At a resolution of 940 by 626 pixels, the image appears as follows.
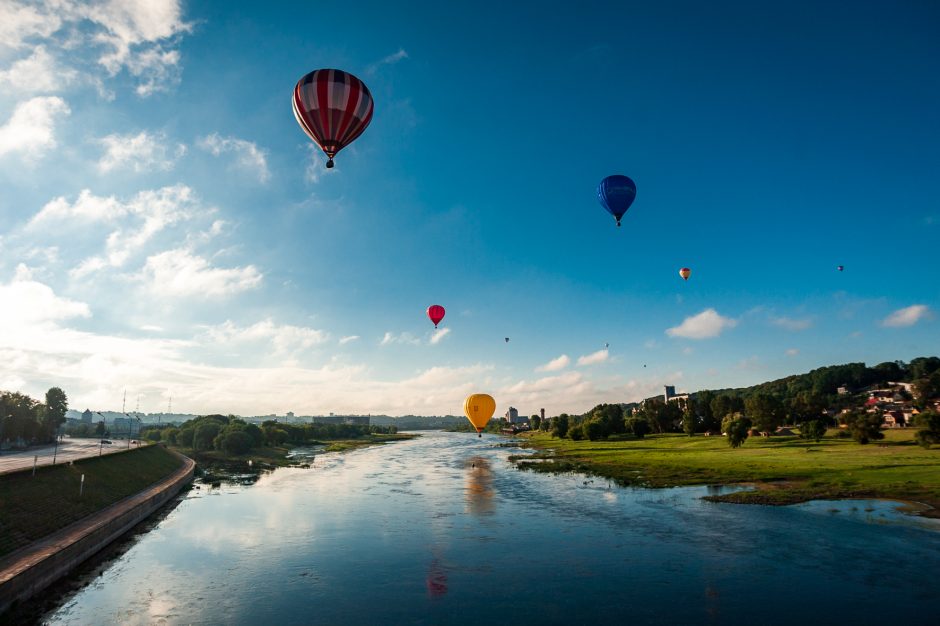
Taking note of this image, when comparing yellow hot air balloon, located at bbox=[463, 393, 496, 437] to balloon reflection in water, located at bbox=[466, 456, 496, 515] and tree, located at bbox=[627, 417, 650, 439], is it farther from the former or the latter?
tree, located at bbox=[627, 417, 650, 439]

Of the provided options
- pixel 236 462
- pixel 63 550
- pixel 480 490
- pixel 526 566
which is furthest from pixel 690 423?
pixel 63 550

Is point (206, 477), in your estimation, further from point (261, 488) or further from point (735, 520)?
point (735, 520)

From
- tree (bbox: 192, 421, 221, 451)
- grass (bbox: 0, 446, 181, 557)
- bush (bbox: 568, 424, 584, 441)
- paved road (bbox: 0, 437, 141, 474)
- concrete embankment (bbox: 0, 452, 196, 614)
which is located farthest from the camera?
bush (bbox: 568, 424, 584, 441)

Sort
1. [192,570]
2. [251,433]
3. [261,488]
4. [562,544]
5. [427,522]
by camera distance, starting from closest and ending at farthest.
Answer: [192,570] < [562,544] < [427,522] < [261,488] < [251,433]

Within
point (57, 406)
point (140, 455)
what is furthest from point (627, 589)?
point (57, 406)

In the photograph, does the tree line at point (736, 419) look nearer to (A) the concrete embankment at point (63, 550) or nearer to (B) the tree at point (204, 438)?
(A) the concrete embankment at point (63, 550)

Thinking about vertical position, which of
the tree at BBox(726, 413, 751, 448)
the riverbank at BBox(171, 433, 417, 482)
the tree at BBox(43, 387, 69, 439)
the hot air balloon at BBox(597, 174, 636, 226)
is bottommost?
the riverbank at BBox(171, 433, 417, 482)

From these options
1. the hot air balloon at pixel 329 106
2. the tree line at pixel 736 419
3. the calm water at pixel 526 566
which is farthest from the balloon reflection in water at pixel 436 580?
the tree line at pixel 736 419

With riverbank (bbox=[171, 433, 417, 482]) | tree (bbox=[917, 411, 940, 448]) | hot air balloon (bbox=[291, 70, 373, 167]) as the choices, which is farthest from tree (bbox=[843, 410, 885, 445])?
riverbank (bbox=[171, 433, 417, 482])
